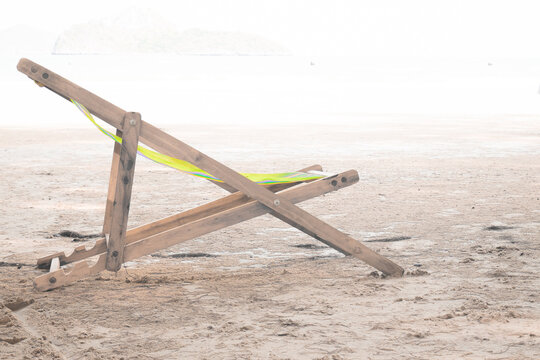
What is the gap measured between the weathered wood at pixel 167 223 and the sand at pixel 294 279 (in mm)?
224

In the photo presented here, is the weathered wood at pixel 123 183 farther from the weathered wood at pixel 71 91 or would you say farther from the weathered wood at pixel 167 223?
the weathered wood at pixel 167 223

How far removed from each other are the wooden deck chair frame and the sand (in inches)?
8.0

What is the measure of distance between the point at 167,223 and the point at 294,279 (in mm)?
932

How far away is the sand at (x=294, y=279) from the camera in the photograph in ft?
11.6

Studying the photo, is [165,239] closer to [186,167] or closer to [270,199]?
[186,167]

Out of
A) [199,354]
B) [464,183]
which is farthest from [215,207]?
[464,183]

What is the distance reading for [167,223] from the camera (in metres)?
4.78

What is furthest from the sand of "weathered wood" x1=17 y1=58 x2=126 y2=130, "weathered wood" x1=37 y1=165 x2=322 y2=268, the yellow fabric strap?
"weathered wood" x1=17 y1=58 x2=126 y2=130

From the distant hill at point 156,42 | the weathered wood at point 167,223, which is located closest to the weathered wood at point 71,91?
the weathered wood at point 167,223

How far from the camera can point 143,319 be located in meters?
3.92

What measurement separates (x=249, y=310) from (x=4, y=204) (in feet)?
14.0

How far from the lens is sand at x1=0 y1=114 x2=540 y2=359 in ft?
11.6

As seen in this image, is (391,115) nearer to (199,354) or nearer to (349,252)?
(349,252)

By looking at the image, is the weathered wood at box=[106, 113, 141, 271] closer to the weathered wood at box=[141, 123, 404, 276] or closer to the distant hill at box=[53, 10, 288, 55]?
the weathered wood at box=[141, 123, 404, 276]
